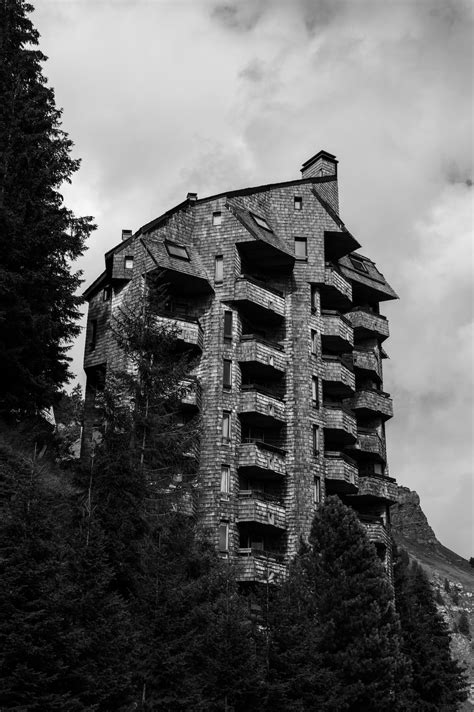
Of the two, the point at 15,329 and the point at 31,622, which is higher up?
the point at 15,329

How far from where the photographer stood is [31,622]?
25688 millimetres

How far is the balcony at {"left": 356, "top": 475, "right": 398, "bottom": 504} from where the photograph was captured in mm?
66688

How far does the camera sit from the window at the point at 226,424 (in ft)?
189

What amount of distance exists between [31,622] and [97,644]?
3.15 meters

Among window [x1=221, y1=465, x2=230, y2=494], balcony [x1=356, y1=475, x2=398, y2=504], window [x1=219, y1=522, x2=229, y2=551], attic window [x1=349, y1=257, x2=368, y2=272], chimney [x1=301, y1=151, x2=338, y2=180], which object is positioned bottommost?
window [x1=219, y1=522, x2=229, y2=551]

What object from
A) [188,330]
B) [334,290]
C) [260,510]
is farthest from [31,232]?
[334,290]

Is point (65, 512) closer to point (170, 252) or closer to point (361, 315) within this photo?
point (170, 252)

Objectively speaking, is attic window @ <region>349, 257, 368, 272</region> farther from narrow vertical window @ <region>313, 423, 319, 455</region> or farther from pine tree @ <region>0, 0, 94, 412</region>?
pine tree @ <region>0, 0, 94, 412</region>

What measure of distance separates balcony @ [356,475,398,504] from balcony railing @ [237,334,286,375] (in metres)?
12.0

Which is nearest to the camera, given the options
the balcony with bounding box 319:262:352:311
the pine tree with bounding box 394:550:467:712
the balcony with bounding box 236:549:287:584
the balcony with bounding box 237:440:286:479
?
the balcony with bounding box 236:549:287:584

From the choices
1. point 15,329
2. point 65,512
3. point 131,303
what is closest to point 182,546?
point 65,512

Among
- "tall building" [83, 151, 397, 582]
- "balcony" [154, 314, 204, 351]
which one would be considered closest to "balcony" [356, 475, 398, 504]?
"tall building" [83, 151, 397, 582]

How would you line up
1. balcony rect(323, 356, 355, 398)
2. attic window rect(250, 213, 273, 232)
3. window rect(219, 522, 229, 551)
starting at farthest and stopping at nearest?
balcony rect(323, 356, 355, 398), attic window rect(250, 213, 273, 232), window rect(219, 522, 229, 551)

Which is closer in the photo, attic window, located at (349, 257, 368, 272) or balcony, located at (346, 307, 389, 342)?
balcony, located at (346, 307, 389, 342)
